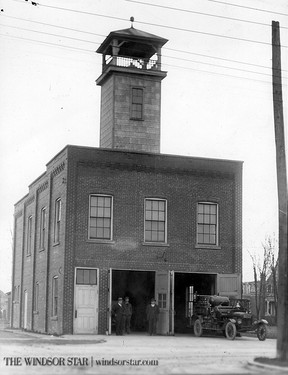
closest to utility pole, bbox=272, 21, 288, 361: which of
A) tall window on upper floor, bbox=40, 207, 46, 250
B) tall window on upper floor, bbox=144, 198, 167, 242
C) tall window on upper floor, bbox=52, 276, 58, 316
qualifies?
tall window on upper floor, bbox=144, 198, 167, 242

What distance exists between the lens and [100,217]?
31.0m

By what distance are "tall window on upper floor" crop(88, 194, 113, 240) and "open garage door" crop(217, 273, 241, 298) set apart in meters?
5.23

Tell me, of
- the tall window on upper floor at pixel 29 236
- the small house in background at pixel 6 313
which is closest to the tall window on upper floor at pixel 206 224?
the tall window on upper floor at pixel 29 236

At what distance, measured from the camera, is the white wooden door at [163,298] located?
1207 inches

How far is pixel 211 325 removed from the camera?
2842 cm

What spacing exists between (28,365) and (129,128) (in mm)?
19473

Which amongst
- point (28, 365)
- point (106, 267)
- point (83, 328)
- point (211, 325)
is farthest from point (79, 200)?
point (28, 365)

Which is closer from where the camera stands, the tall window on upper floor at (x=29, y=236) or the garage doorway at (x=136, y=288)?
the garage doorway at (x=136, y=288)

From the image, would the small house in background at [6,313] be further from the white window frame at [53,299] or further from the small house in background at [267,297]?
the white window frame at [53,299]

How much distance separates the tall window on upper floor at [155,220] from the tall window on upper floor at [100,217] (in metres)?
1.71

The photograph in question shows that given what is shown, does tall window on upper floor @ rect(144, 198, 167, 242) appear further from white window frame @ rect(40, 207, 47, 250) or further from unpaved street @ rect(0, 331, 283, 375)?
unpaved street @ rect(0, 331, 283, 375)

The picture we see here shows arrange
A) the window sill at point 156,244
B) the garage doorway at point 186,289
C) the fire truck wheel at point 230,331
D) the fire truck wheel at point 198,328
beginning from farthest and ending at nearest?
the garage doorway at point 186,289, the window sill at point 156,244, the fire truck wheel at point 198,328, the fire truck wheel at point 230,331

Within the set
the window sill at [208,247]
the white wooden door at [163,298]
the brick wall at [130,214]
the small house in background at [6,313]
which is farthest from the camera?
the small house in background at [6,313]

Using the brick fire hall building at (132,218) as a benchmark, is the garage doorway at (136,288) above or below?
below
